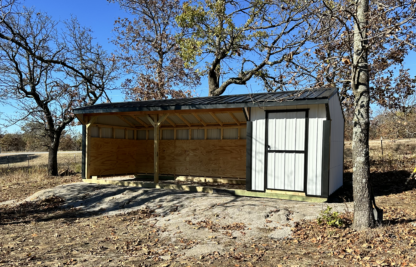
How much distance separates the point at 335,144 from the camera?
912 cm

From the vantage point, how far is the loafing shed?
805 cm

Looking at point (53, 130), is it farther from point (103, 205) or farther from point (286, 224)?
point (286, 224)

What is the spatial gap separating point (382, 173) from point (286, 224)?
Result: 326 inches

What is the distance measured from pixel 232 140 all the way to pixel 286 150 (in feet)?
13.9

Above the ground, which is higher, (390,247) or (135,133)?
(135,133)

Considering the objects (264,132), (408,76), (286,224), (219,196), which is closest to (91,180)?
(219,196)

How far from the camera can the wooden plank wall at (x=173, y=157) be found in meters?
12.5

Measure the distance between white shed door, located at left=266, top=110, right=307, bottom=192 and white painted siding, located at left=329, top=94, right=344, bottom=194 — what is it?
2.67ft

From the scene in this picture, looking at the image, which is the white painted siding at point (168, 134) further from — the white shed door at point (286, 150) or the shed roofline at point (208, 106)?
the white shed door at point (286, 150)

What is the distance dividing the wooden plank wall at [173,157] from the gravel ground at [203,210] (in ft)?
8.87

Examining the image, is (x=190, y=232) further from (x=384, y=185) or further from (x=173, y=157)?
(x=173, y=157)

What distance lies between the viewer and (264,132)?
8734 mm

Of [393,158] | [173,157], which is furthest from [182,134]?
[393,158]

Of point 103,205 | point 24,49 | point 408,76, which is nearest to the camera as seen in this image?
point 103,205
